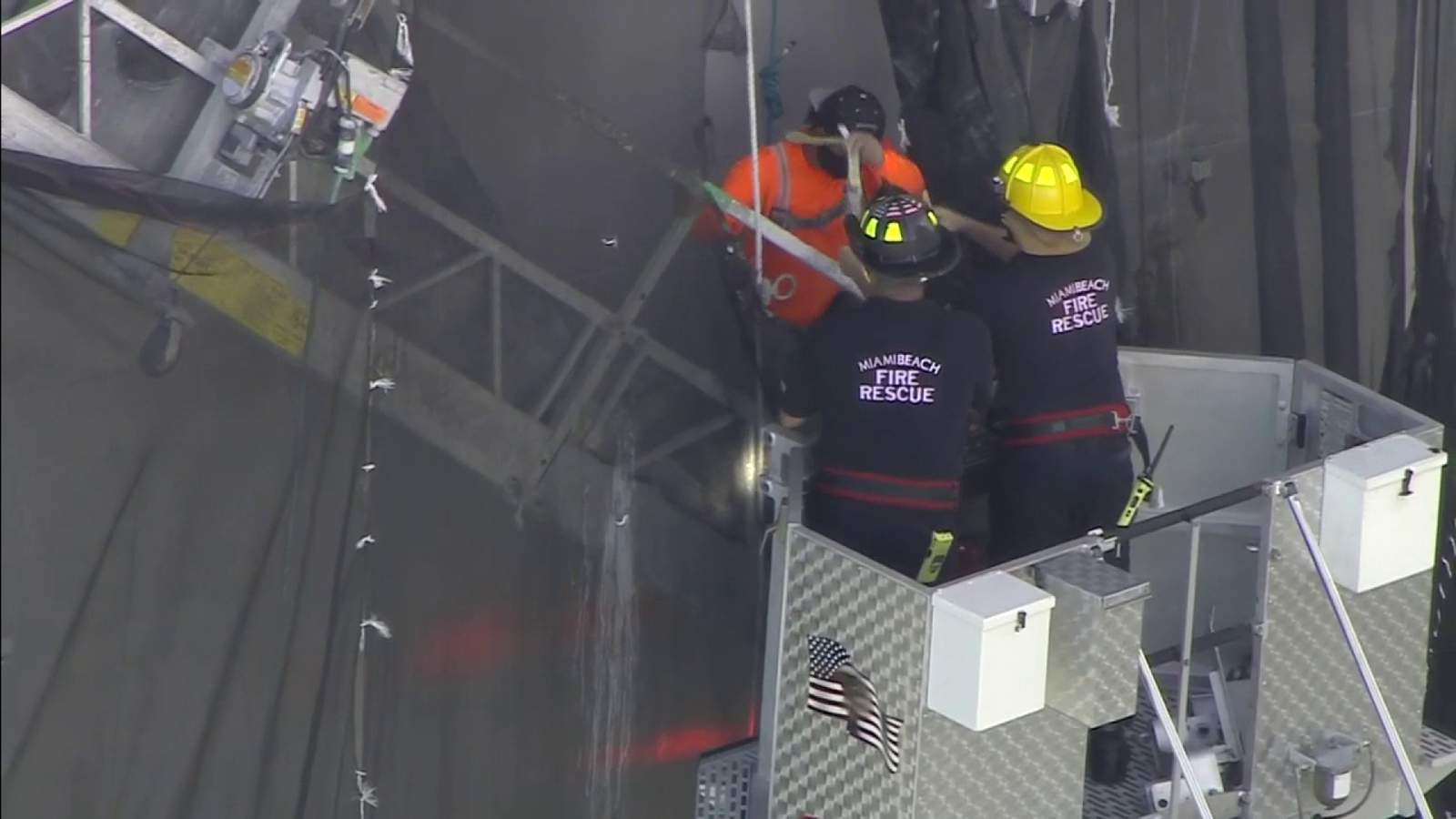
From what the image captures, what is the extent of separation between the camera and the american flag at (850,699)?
468 cm

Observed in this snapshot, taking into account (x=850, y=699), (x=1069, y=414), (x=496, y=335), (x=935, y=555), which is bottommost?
(x=850, y=699)

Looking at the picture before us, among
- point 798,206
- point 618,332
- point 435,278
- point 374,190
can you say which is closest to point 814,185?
point 798,206

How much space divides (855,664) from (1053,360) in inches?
39.9

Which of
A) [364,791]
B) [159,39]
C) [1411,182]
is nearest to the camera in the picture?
[159,39]

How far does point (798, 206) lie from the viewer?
5434 mm

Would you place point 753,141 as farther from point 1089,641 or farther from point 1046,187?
point 1089,641

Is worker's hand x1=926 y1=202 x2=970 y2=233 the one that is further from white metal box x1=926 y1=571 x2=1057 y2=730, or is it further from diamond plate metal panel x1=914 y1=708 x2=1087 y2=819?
diamond plate metal panel x1=914 y1=708 x2=1087 y2=819

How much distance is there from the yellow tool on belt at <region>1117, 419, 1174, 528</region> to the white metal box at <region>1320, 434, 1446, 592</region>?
43cm

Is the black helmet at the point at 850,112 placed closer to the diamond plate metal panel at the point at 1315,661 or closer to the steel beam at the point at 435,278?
the steel beam at the point at 435,278

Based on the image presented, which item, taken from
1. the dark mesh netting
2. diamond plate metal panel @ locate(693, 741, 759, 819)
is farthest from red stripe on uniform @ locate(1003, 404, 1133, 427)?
diamond plate metal panel @ locate(693, 741, 759, 819)

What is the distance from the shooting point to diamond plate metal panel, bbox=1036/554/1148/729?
15.4 feet

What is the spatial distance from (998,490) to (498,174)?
156 cm

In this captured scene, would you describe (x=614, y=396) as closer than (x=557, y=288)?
No

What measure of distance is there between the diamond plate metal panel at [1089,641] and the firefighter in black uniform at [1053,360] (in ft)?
2.06
